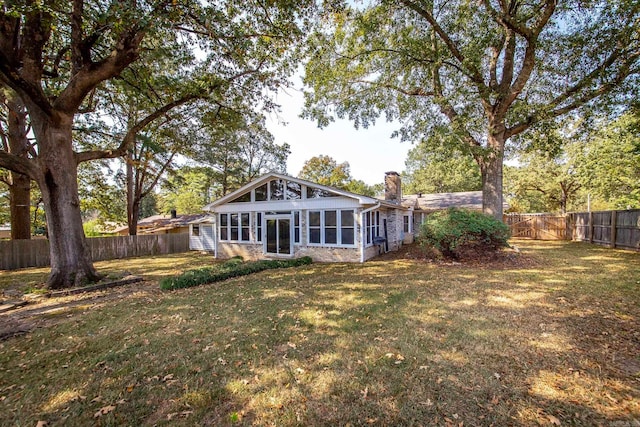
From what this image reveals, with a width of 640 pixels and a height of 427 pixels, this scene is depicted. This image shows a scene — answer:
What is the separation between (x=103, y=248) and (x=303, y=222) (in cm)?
1211

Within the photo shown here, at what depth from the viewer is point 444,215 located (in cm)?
1091

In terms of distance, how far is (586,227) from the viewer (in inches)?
612

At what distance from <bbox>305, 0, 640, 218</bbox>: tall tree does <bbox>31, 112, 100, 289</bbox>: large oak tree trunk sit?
318 inches

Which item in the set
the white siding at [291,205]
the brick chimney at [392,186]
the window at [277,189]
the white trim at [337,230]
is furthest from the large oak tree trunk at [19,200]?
the brick chimney at [392,186]

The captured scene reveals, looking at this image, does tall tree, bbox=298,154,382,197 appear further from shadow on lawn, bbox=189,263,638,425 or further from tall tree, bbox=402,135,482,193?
shadow on lawn, bbox=189,263,638,425

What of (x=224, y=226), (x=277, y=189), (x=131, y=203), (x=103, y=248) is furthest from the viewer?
(x=131, y=203)

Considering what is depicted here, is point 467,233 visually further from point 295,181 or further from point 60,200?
point 60,200

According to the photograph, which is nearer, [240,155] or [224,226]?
[224,226]

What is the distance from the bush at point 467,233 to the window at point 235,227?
9154mm

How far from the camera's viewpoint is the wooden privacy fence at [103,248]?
468 inches

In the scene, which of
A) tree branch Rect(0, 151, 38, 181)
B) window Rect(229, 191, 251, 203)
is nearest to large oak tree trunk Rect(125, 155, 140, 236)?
window Rect(229, 191, 251, 203)

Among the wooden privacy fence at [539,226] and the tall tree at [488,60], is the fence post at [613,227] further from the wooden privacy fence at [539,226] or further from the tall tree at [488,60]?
the wooden privacy fence at [539,226]

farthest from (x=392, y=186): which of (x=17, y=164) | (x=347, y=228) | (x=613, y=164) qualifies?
(x=17, y=164)

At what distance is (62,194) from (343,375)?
9.26m
